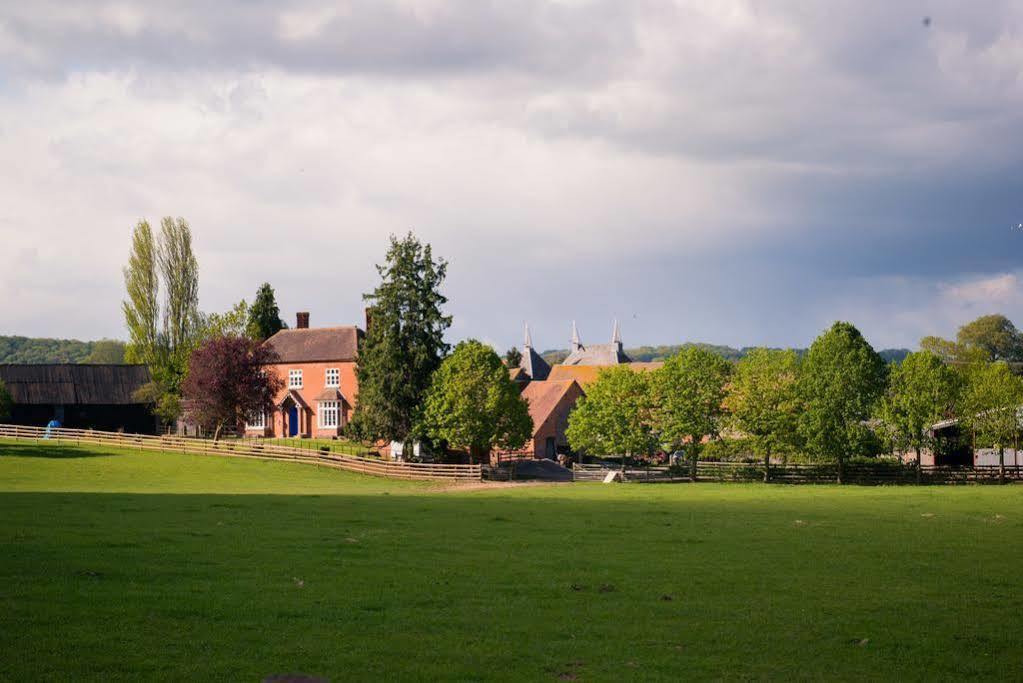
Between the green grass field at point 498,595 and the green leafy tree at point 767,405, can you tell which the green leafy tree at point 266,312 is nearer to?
the green leafy tree at point 767,405

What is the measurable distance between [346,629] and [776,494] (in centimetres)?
3869

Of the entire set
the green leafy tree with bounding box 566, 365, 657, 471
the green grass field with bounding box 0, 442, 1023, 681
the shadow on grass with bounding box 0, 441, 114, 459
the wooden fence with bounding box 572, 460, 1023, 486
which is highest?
the green leafy tree with bounding box 566, 365, 657, 471

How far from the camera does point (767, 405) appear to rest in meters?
65.1

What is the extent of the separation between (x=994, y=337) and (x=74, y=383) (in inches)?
4788

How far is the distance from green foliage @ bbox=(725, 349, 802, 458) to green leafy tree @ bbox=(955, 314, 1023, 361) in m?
94.1

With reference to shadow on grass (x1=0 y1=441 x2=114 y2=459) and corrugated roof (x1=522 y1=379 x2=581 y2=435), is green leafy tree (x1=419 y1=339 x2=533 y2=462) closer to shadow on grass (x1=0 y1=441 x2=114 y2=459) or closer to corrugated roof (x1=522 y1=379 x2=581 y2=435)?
corrugated roof (x1=522 y1=379 x2=581 y2=435)

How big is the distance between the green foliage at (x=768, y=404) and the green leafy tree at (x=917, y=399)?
550 centimetres

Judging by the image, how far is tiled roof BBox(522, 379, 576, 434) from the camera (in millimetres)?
82688

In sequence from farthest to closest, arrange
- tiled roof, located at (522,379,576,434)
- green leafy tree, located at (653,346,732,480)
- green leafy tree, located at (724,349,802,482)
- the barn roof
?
the barn roof < tiled roof, located at (522,379,576,434) < green leafy tree, located at (653,346,732,480) < green leafy tree, located at (724,349,802,482)

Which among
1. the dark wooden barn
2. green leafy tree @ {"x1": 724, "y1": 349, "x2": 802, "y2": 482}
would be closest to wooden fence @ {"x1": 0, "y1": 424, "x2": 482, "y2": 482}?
the dark wooden barn

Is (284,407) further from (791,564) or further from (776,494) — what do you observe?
(791,564)

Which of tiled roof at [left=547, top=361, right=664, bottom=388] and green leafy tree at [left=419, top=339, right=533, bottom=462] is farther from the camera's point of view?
tiled roof at [left=547, top=361, right=664, bottom=388]

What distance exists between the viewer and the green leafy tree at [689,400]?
6494 centimetres

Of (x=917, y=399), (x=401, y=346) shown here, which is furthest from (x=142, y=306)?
(x=917, y=399)
